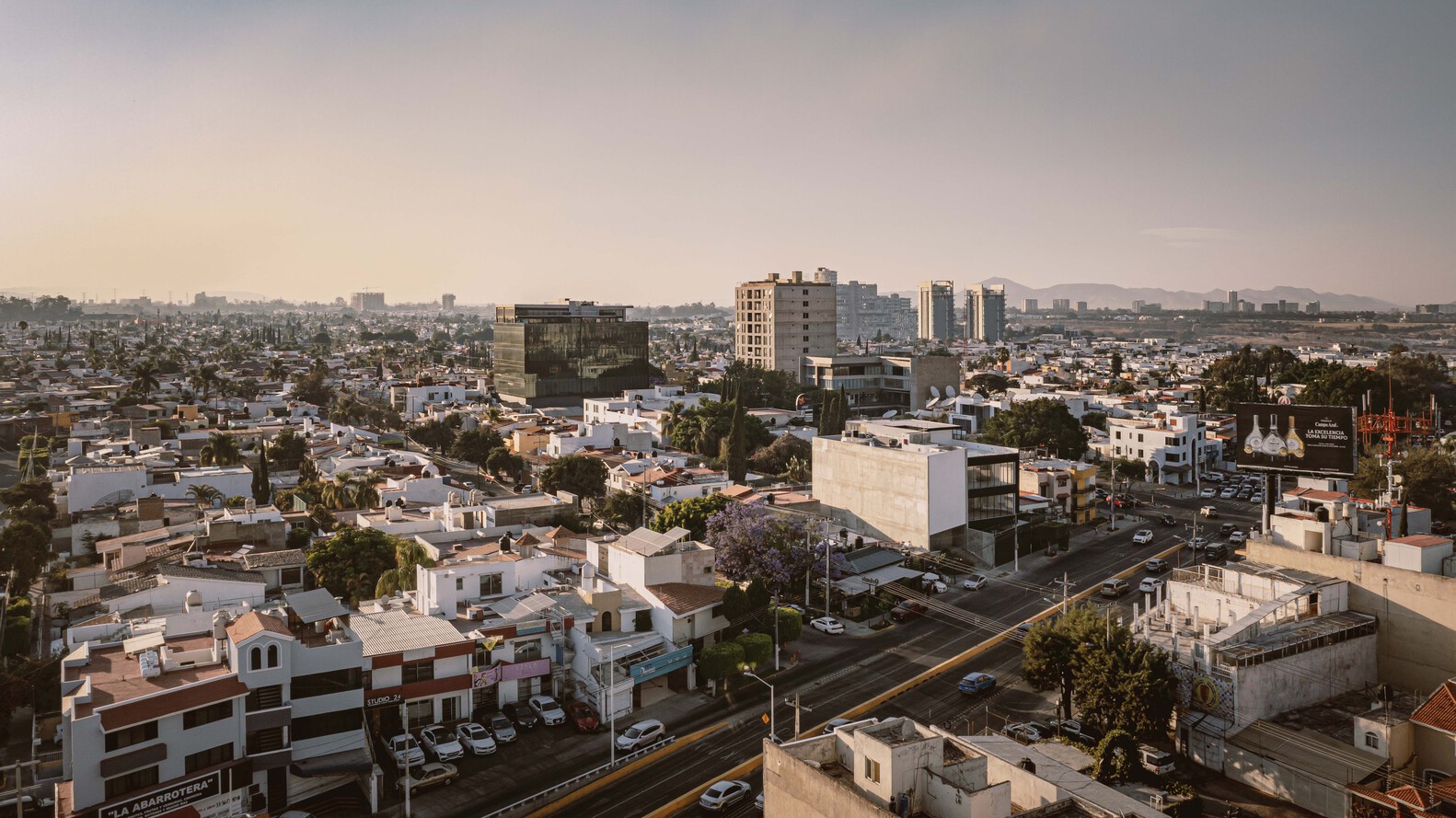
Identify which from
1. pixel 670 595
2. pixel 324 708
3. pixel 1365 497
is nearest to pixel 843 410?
pixel 1365 497

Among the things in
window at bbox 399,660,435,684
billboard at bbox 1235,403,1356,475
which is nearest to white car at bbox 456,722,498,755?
window at bbox 399,660,435,684

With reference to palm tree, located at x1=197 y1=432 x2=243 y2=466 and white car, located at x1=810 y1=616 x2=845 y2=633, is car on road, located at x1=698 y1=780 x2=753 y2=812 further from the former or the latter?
palm tree, located at x1=197 y1=432 x2=243 y2=466

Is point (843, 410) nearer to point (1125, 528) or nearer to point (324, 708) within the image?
point (1125, 528)

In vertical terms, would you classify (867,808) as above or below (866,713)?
above

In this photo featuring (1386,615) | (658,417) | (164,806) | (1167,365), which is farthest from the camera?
(1167,365)

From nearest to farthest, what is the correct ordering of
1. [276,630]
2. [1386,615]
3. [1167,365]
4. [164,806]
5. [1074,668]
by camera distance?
[164,806], [276,630], [1074,668], [1386,615], [1167,365]

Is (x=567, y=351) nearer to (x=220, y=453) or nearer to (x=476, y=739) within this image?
(x=220, y=453)

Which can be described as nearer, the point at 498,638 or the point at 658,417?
the point at 498,638
